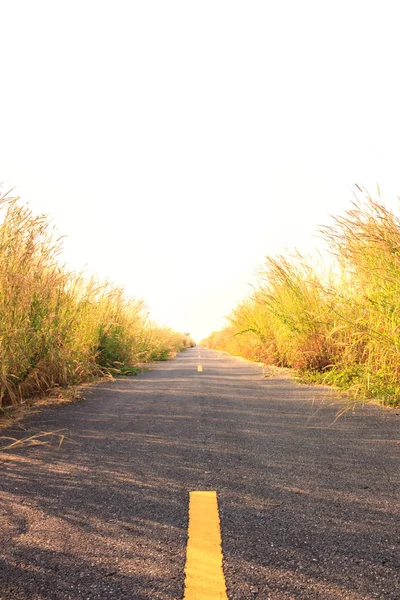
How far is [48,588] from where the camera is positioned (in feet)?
6.94

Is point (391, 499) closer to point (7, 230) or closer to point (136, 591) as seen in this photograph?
point (136, 591)

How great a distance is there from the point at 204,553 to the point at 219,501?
0.74 m

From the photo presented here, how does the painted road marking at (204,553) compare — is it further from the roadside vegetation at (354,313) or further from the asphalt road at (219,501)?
the roadside vegetation at (354,313)

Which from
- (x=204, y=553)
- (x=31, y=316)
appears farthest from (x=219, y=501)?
(x=31, y=316)

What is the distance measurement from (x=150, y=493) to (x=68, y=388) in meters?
4.71

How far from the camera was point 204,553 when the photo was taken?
2402 millimetres

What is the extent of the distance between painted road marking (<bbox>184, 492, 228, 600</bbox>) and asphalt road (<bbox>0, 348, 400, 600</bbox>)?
4 centimetres

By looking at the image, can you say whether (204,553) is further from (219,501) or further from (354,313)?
(354,313)

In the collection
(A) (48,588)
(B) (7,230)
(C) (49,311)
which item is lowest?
(A) (48,588)

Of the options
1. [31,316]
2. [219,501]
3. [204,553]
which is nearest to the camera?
[204,553]

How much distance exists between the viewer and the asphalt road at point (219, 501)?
2.17 m

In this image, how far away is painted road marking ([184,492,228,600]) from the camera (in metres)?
2.06

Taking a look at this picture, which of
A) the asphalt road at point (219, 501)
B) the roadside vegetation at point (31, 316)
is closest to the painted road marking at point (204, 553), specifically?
the asphalt road at point (219, 501)

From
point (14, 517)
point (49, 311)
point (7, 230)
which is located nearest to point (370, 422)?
point (14, 517)
